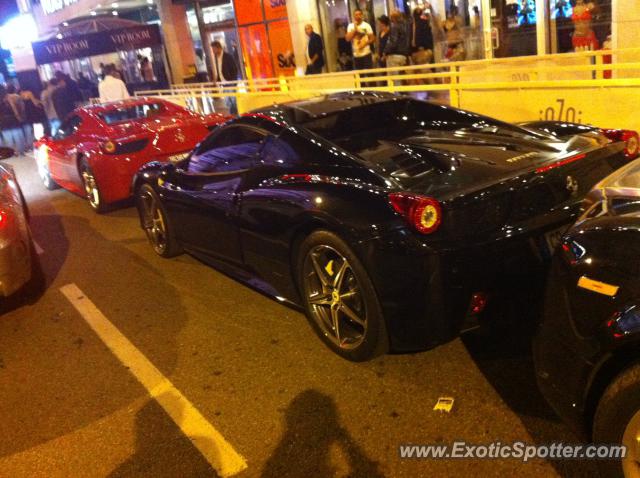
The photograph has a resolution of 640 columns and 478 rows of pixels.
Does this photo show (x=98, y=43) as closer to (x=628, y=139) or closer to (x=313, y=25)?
(x=313, y=25)

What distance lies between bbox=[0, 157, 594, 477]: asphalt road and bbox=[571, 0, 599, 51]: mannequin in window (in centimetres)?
865

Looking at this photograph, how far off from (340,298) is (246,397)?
793mm

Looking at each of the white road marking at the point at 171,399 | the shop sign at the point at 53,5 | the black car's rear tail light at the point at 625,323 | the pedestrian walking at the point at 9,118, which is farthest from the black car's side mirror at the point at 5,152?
the shop sign at the point at 53,5

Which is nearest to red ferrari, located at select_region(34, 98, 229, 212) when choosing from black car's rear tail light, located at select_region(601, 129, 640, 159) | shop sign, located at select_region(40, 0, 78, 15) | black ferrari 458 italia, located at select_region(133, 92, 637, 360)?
black ferrari 458 italia, located at select_region(133, 92, 637, 360)

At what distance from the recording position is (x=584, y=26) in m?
10.9

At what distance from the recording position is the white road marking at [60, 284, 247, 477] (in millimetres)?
3094

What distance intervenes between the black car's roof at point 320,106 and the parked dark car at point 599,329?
2.34 meters

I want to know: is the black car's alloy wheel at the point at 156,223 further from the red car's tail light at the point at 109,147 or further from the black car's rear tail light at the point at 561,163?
the black car's rear tail light at the point at 561,163

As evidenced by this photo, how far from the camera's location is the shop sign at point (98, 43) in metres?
20.9

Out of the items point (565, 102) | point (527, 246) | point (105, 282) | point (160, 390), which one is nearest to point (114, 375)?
point (160, 390)

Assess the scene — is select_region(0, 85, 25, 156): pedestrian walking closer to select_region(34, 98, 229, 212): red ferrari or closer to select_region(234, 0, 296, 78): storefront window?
select_region(234, 0, 296, 78): storefront window

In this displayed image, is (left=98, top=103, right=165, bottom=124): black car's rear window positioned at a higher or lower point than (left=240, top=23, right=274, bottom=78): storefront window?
lower

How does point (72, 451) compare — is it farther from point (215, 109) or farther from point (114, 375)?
point (215, 109)

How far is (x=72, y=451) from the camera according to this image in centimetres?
335
